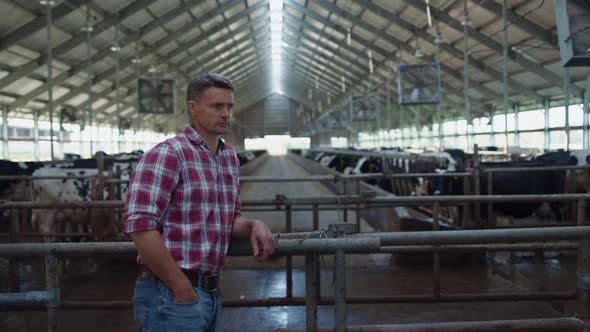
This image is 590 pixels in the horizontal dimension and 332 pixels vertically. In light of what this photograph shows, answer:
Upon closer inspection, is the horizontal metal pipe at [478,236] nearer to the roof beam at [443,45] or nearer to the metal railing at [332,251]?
the metal railing at [332,251]

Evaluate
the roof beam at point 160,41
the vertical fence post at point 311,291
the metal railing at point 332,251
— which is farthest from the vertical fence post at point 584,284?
the roof beam at point 160,41

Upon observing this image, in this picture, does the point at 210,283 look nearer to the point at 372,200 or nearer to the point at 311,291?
the point at 311,291

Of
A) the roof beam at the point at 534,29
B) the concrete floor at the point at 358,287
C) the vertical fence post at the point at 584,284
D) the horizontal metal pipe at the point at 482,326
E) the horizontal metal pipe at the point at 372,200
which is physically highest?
the roof beam at the point at 534,29

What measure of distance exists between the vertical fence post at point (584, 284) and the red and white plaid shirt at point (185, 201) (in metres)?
1.49

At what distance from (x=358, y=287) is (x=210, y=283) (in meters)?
3.71

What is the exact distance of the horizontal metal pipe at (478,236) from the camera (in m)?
2.00

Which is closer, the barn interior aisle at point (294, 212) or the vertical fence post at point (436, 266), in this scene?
the vertical fence post at point (436, 266)

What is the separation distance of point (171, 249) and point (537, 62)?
23671 millimetres

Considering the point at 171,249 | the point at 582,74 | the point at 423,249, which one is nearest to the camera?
the point at 171,249

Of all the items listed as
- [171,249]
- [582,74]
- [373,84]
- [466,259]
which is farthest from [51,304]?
[373,84]

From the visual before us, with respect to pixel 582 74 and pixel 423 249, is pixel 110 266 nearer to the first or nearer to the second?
pixel 423 249

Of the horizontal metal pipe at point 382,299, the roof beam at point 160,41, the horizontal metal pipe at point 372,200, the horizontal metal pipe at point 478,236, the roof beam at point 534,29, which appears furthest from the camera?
the roof beam at point 160,41

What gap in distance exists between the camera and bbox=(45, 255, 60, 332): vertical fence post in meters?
1.99

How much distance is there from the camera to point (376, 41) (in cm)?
2830
